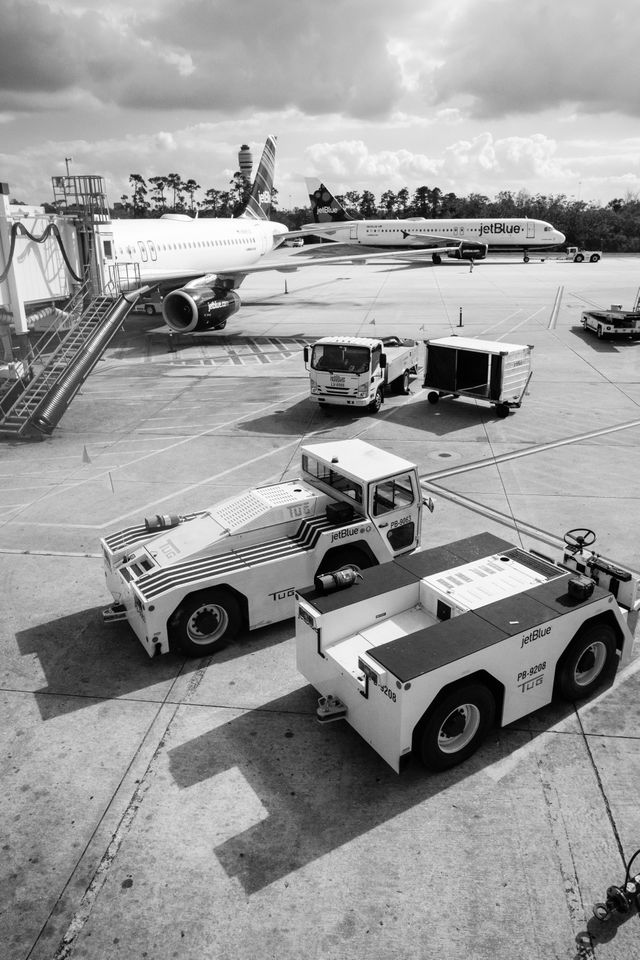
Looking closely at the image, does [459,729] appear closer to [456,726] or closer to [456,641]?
[456,726]

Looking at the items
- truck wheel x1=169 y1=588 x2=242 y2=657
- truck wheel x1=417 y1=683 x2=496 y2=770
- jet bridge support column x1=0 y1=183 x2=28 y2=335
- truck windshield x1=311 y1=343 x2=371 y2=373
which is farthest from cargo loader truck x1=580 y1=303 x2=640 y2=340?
truck wheel x1=417 y1=683 x2=496 y2=770

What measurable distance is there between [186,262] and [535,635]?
107 feet

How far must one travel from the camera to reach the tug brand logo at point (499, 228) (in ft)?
271

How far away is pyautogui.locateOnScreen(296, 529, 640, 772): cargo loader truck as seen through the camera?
7.81 metres

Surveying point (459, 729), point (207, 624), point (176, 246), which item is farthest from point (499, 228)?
point (459, 729)

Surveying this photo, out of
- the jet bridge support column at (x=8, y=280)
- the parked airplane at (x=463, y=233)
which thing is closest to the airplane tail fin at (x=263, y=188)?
the parked airplane at (x=463, y=233)

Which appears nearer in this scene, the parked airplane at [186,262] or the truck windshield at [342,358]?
the truck windshield at [342,358]

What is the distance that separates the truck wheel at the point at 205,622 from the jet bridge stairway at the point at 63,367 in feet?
43.8

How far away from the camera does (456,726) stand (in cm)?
834

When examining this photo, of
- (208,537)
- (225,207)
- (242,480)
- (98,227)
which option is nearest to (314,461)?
(208,537)

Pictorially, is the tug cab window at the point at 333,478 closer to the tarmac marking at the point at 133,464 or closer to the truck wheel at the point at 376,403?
the tarmac marking at the point at 133,464

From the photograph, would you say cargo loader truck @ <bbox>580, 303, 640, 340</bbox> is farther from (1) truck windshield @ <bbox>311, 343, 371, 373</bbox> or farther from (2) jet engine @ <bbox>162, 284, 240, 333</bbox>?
(2) jet engine @ <bbox>162, 284, 240, 333</bbox>

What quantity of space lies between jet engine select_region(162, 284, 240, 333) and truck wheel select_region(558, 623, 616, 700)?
25232 mm

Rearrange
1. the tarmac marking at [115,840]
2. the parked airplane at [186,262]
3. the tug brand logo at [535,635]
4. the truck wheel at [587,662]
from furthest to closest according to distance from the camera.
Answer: the parked airplane at [186,262] < the truck wheel at [587,662] < the tug brand logo at [535,635] < the tarmac marking at [115,840]
